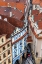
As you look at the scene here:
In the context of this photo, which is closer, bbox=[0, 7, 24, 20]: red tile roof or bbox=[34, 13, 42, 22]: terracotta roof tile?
bbox=[34, 13, 42, 22]: terracotta roof tile

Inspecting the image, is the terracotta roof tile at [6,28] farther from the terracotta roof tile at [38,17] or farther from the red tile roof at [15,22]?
the terracotta roof tile at [38,17]

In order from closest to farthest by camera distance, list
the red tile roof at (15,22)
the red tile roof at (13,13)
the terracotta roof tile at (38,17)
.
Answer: the red tile roof at (15,22) → the terracotta roof tile at (38,17) → the red tile roof at (13,13)

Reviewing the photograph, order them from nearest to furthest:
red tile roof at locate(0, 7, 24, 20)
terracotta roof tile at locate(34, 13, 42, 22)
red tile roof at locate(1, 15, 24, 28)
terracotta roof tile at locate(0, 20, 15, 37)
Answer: terracotta roof tile at locate(0, 20, 15, 37) → red tile roof at locate(1, 15, 24, 28) → terracotta roof tile at locate(34, 13, 42, 22) → red tile roof at locate(0, 7, 24, 20)

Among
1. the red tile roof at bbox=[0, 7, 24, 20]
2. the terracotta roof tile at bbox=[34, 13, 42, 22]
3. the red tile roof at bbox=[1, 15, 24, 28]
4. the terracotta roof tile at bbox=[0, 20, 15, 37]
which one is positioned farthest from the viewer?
the red tile roof at bbox=[0, 7, 24, 20]

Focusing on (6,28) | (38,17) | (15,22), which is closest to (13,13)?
(38,17)

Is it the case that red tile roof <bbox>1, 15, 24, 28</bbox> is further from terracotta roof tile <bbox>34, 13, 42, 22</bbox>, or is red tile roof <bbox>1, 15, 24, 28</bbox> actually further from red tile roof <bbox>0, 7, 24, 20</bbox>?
terracotta roof tile <bbox>34, 13, 42, 22</bbox>

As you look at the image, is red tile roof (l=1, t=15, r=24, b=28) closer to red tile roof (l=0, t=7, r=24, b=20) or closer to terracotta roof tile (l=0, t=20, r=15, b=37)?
terracotta roof tile (l=0, t=20, r=15, b=37)

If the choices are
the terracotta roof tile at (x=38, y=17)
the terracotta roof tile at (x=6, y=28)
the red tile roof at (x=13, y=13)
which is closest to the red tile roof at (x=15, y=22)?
the terracotta roof tile at (x=6, y=28)

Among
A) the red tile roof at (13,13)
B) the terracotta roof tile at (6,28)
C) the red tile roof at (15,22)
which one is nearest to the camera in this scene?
the terracotta roof tile at (6,28)

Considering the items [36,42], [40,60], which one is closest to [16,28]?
[36,42]

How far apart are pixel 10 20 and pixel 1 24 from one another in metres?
4.13

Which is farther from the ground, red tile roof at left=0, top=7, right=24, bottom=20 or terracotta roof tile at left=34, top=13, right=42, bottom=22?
red tile roof at left=0, top=7, right=24, bottom=20

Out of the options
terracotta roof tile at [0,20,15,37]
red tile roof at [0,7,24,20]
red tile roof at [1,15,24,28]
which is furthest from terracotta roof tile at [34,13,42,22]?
terracotta roof tile at [0,20,15,37]

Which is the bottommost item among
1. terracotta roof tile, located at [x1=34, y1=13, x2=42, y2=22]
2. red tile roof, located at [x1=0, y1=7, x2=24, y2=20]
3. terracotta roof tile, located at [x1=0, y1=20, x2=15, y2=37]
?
terracotta roof tile, located at [x1=0, y1=20, x2=15, y2=37]
